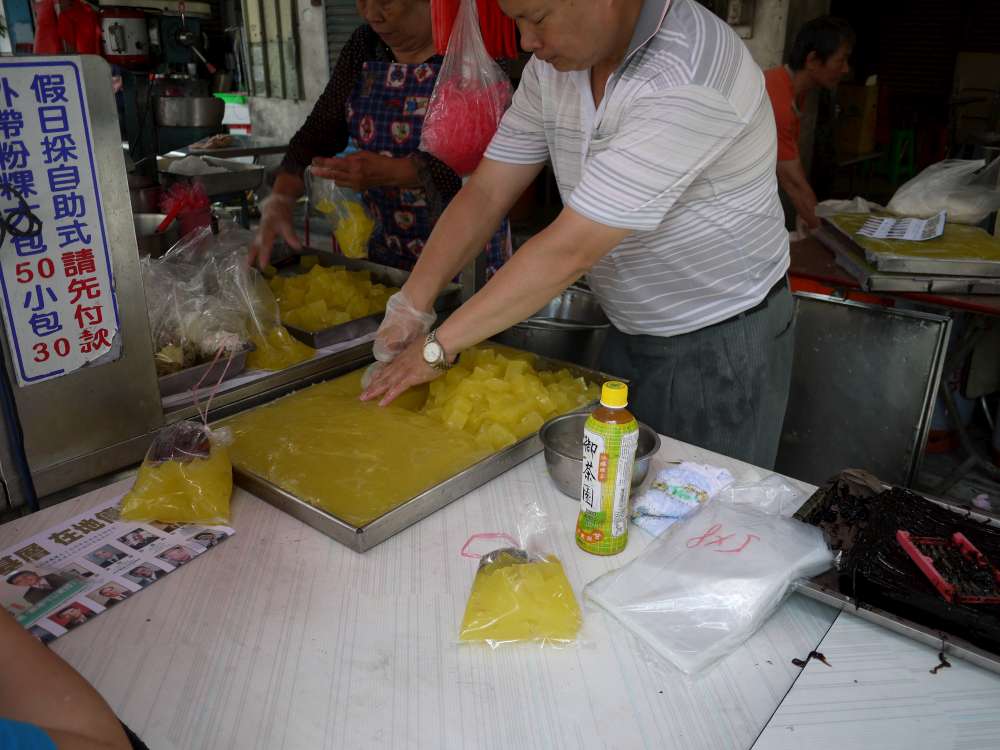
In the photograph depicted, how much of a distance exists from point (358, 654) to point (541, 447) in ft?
2.29

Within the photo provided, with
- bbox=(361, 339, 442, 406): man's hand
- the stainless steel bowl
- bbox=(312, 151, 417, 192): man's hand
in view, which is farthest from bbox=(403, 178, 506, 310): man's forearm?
the stainless steel bowl

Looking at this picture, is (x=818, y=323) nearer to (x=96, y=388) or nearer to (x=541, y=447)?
(x=541, y=447)

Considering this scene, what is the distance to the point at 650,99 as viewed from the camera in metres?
1.50

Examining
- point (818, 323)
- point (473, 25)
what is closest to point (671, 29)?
point (473, 25)

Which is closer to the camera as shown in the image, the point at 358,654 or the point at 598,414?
the point at 358,654

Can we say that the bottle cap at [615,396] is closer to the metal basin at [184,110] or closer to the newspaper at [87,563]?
the newspaper at [87,563]

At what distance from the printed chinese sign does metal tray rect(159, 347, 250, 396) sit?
0.28m

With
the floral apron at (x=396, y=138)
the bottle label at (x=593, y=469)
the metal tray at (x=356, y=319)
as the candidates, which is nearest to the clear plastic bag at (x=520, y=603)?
the bottle label at (x=593, y=469)

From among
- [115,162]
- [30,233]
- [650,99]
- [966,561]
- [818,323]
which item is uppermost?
[650,99]

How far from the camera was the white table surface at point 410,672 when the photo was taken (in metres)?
0.99

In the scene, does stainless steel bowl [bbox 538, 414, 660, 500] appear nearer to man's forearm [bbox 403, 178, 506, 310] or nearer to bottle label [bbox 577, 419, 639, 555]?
bottle label [bbox 577, 419, 639, 555]

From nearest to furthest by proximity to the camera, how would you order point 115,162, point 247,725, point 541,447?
1. point 247,725
2. point 115,162
3. point 541,447

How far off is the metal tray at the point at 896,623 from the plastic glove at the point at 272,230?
Result: 6.30 feet

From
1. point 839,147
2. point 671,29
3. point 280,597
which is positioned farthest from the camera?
point 839,147
